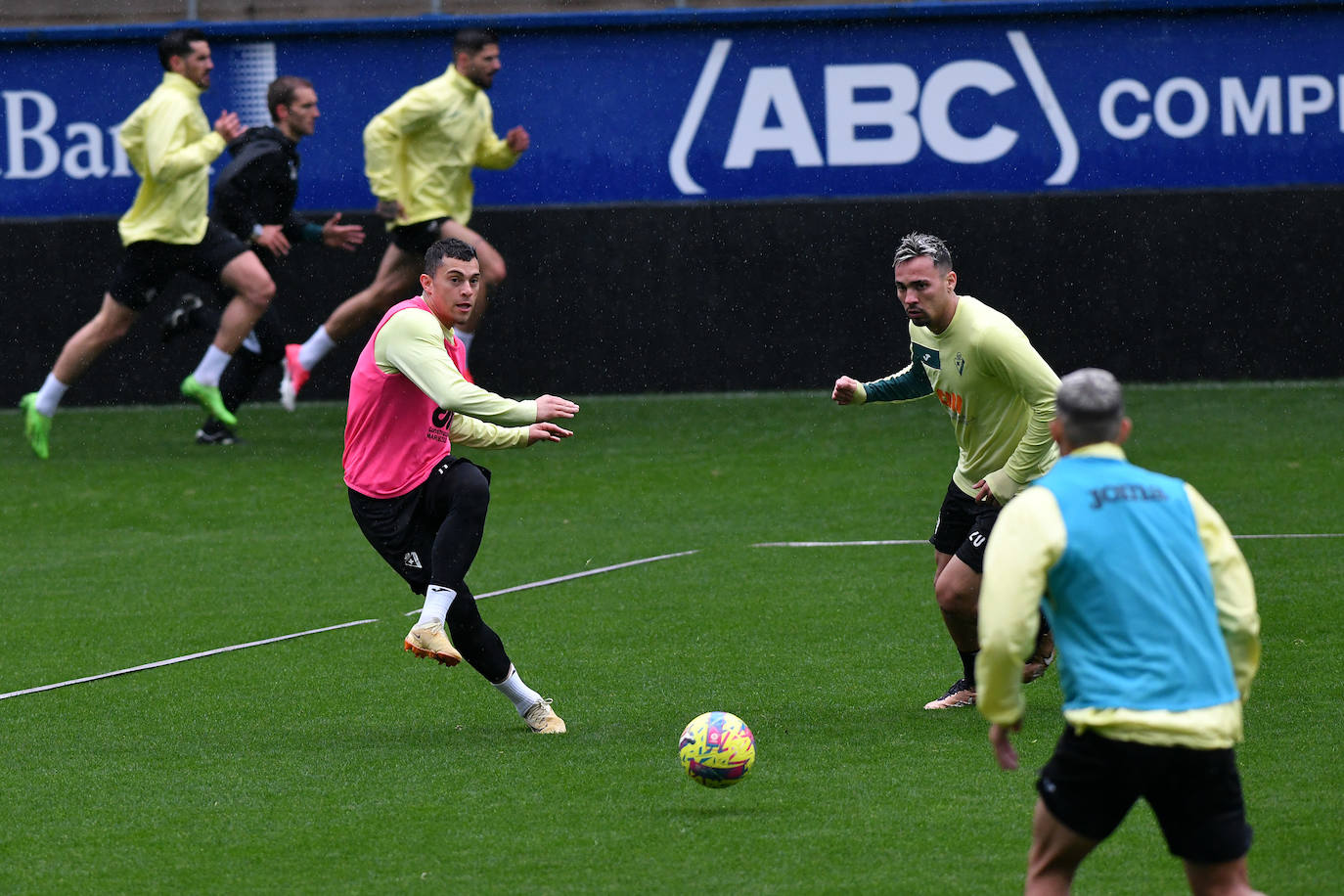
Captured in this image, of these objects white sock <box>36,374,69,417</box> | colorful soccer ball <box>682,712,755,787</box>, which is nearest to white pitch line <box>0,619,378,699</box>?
colorful soccer ball <box>682,712,755,787</box>

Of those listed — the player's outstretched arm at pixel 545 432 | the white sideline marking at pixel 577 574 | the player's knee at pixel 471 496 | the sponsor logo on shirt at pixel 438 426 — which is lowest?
the white sideline marking at pixel 577 574

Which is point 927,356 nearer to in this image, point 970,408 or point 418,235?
point 970,408

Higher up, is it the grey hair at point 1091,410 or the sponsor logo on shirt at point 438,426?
the grey hair at point 1091,410

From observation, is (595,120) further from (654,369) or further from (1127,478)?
(1127,478)

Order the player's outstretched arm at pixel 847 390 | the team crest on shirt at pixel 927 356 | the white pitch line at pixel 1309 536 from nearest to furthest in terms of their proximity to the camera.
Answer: the team crest on shirt at pixel 927 356 < the player's outstretched arm at pixel 847 390 < the white pitch line at pixel 1309 536

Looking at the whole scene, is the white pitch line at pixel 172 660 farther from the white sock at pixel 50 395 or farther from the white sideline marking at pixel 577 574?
the white sock at pixel 50 395

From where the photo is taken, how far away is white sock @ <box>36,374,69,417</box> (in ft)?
46.4

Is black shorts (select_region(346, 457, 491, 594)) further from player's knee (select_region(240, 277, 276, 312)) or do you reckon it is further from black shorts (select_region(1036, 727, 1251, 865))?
player's knee (select_region(240, 277, 276, 312))

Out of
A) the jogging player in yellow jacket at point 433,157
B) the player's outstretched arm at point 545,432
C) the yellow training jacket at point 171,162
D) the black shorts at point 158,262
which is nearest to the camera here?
the player's outstretched arm at point 545,432

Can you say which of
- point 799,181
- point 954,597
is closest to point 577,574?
point 954,597

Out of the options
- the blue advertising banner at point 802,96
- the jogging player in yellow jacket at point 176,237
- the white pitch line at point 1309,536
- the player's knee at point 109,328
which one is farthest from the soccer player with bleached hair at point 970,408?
the blue advertising banner at point 802,96

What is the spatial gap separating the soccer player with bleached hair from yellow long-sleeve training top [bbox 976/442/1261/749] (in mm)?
2765

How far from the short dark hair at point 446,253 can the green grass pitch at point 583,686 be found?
166 cm

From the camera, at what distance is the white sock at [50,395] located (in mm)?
14133
